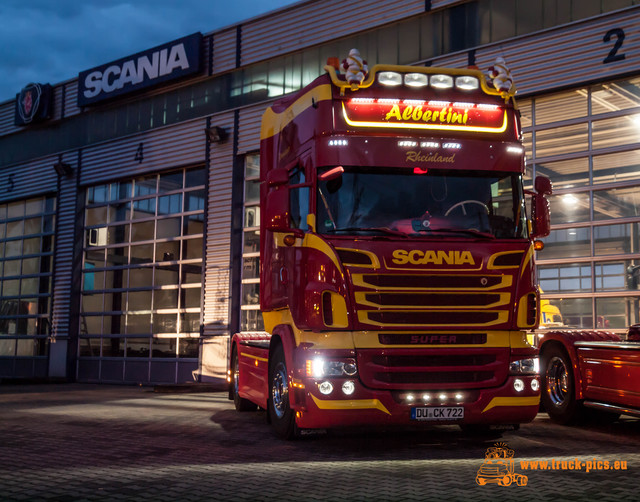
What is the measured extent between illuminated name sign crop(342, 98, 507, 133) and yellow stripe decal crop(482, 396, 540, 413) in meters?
3.05

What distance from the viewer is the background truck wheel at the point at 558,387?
10773 millimetres

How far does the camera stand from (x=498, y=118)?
902cm

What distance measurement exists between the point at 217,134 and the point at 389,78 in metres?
13.8

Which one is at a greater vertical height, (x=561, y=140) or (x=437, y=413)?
(x=561, y=140)

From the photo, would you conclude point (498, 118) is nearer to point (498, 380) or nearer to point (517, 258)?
point (517, 258)

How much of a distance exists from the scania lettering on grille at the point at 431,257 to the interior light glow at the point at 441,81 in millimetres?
2109

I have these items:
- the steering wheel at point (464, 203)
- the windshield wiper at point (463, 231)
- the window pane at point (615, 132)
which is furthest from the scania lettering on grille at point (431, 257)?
the window pane at point (615, 132)

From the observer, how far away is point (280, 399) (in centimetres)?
931

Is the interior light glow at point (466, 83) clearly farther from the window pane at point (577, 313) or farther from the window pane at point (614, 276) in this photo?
the window pane at point (577, 313)

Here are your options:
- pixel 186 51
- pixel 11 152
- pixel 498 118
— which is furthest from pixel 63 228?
pixel 498 118

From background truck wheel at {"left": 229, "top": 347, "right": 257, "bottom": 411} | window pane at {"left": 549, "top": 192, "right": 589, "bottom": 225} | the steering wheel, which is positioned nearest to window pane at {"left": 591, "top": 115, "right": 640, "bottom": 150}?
window pane at {"left": 549, "top": 192, "right": 589, "bottom": 225}

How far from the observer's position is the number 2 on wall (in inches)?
585

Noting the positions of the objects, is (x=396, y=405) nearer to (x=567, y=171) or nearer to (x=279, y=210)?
(x=279, y=210)

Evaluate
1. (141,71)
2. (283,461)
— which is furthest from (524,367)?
(141,71)
